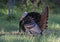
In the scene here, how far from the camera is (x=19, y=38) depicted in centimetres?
678

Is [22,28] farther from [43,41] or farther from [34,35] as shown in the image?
[43,41]

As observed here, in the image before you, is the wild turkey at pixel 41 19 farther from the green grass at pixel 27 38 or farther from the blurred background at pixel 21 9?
the blurred background at pixel 21 9

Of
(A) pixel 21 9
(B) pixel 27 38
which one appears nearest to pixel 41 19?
(B) pixel 27 38

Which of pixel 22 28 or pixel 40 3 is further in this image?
pixel 40 3

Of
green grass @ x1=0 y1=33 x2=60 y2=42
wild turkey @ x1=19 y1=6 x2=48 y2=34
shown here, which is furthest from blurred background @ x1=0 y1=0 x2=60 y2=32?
green grass @ x1=0 y1=33 x2=60 y2=42

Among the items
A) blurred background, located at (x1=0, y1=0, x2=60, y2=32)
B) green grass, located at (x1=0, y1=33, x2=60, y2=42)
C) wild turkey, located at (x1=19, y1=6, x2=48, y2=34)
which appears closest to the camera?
green grass, located at (x1=0, y1=33, x2=60, y2=42)

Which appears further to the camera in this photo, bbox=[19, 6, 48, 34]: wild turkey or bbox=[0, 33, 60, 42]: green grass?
bbox=[19, 6, 48, 34]: wild turkey

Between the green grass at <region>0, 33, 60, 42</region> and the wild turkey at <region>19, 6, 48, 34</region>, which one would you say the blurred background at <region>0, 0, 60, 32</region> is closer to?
the wild turkey at <region>19, 6, 48, 34</region>

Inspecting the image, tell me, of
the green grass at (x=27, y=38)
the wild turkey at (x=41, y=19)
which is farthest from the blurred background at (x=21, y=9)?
the green grass at (x=27, y=38)

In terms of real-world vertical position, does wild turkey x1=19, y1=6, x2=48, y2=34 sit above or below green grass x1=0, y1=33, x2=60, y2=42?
above

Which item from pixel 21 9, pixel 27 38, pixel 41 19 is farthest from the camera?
pixel 21 9

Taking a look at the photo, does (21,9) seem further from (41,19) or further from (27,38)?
(27,38)

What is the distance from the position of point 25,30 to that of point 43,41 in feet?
3.83

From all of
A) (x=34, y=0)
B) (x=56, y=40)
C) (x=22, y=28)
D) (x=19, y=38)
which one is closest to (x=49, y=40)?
(x=56, y=40)
